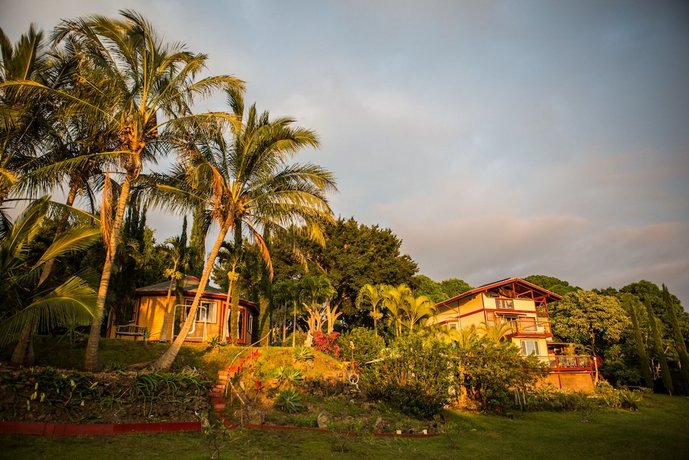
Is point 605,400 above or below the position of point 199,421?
below

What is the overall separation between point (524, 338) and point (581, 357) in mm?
3961

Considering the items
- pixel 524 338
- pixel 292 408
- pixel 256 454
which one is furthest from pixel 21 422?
pixel 524 338

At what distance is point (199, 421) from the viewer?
10.6 m

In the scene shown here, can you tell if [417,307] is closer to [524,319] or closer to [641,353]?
[524,319]

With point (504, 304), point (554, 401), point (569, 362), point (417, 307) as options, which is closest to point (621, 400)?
point (554, 401)

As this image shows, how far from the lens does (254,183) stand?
1636cm

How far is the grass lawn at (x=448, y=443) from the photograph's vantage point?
798 centimetres

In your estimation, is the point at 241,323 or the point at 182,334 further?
the point at 241,323

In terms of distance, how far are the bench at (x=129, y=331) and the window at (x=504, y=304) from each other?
25469mm

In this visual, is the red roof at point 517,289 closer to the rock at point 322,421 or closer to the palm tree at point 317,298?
the palm tree at point 317,298

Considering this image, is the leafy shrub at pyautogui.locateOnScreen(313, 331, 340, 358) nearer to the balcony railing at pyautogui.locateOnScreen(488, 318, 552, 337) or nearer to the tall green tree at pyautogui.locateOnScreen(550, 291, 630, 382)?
the balcony railing at pyautogui.locateOnScreen(488, 318, 552, 337)

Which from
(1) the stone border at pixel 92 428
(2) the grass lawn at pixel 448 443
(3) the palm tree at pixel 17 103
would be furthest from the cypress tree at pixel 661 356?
(3) the palm tree at pixel 17 103

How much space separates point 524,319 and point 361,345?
17257 mm

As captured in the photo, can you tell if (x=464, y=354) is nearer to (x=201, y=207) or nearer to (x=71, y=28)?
(x=201, y=207)
